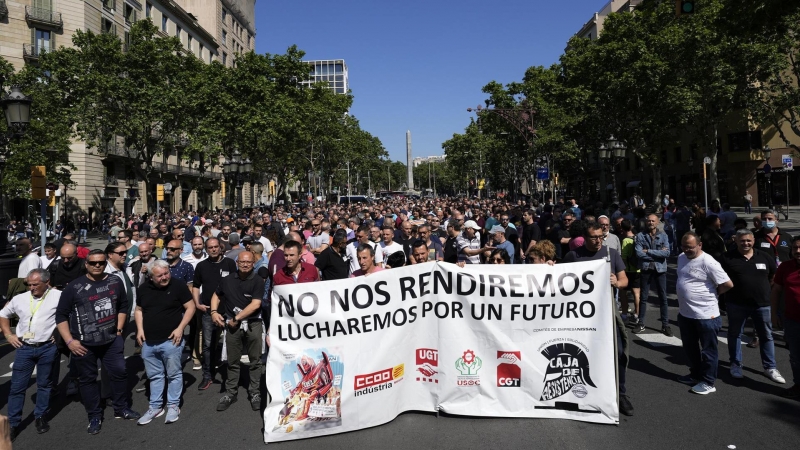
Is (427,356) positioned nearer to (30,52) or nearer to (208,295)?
(208,295)

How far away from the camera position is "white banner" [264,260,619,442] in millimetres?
4973

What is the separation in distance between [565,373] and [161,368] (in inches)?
157

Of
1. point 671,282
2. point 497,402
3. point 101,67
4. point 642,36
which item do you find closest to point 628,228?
point 671,282

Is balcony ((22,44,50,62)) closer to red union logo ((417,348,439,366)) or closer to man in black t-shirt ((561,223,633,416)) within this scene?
red union logo ((417,348,439,366))

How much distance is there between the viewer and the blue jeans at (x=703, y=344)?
5.68 meters

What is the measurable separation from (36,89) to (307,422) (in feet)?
92.9

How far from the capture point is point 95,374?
5.18 m

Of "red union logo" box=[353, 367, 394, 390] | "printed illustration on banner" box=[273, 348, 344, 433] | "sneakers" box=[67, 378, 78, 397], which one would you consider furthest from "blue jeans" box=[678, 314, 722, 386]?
"sneakers" box=[67, 378, 78, 397]

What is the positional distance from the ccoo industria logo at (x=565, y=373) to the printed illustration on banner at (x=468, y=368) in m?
0.63

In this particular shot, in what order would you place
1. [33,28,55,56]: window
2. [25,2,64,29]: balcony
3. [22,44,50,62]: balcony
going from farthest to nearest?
[33,28,55,56]: window → [22,44,50,62]: balcony → [25,2,64,29]: balcony

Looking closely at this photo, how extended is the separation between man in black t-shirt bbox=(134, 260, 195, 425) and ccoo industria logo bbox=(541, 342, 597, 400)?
3617 mm

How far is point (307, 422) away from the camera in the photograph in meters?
4.84

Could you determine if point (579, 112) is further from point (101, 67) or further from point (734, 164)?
point (101, 67)

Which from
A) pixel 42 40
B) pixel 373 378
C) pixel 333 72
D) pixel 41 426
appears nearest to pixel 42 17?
pixel 42 40
